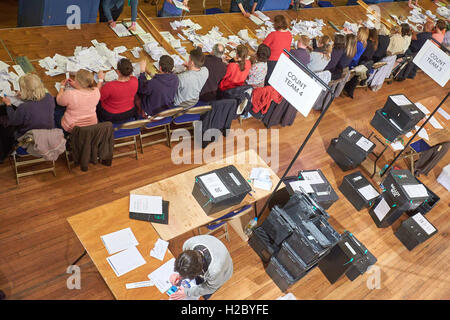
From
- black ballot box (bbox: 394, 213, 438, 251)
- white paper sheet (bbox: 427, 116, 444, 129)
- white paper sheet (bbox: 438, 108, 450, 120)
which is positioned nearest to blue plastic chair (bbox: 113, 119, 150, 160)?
black ballot box (bbox: 394, 213, 438, 251)

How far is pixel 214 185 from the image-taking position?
3.84m

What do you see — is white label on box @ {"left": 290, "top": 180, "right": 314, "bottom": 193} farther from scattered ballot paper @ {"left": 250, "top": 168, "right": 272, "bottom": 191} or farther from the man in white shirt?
the man in white shirt

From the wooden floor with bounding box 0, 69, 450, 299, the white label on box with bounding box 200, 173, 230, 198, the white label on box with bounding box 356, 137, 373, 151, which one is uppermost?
the white label on box with bounding box 200, 173, 230, 198

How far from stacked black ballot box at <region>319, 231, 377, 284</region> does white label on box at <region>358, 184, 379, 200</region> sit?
962mm

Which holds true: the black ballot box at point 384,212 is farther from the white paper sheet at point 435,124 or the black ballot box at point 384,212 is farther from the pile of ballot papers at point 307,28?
the pile of ballot papers at point 307,28

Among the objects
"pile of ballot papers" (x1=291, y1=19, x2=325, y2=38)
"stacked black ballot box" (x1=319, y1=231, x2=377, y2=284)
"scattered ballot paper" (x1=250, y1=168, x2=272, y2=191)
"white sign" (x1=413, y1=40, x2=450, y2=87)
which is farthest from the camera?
"pile of ballot papers" (x1=291, y1=19, x2=325, y2=38)

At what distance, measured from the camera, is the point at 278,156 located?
5.87 meters

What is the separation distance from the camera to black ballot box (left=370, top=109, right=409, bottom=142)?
5.63 meters

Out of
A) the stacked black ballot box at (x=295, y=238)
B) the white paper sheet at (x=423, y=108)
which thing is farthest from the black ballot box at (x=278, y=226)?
the white paper sheet at (x=423, y=108)

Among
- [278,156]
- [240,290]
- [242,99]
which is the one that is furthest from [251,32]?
[240,290]

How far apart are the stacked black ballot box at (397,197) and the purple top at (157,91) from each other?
3.10m

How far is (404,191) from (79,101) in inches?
163
